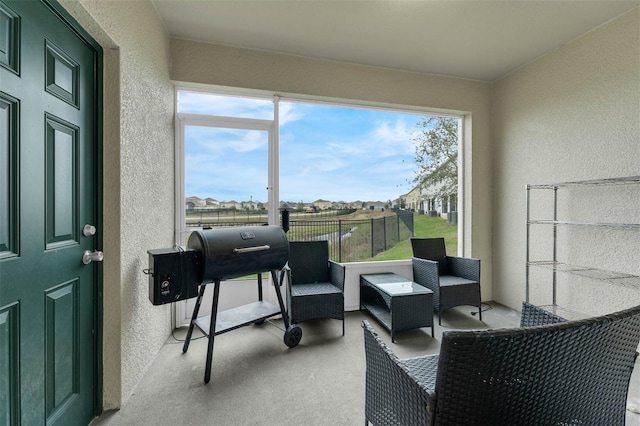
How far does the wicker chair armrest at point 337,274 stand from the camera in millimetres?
2615

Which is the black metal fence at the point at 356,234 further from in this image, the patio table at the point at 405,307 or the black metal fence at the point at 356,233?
the patio table at the point at 405,307

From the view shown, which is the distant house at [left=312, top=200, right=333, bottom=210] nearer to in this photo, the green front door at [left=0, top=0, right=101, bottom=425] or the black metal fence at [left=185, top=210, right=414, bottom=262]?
the black metal fence at [left=185, top=210, right=414, bottom=262]

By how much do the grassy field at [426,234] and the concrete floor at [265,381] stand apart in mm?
923

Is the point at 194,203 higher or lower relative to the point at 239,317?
higher

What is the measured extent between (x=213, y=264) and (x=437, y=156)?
2.98 metres

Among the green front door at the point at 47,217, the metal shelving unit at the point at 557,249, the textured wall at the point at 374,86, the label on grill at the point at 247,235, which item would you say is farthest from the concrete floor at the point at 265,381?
the textured wall at the point at 374,86

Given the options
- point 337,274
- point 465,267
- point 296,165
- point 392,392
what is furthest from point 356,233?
point 392,392

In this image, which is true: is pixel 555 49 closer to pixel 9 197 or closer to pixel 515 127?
pixel 515 127

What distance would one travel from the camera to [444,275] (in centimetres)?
316

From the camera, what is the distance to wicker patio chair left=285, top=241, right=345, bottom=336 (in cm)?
243

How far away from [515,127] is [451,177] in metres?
0.86

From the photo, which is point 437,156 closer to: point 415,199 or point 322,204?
point 415,199

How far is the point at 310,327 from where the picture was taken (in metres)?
2.69

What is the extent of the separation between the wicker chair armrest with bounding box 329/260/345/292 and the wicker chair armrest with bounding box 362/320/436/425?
1.37 m
